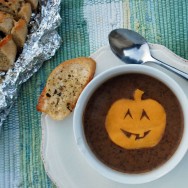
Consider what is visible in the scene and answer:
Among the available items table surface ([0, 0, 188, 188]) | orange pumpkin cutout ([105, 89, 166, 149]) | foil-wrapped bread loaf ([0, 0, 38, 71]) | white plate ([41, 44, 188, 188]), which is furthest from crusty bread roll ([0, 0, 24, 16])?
orange pumpkin cutout ([105, 89, 166, 149])

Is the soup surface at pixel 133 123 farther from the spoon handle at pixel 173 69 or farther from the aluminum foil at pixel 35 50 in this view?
the aluminum foil at pixel 35 50

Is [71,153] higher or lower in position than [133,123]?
lower

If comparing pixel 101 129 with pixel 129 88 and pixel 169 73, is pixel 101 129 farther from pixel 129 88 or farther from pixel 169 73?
pixel 169 73

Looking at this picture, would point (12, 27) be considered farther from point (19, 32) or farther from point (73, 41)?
point (73, 41)

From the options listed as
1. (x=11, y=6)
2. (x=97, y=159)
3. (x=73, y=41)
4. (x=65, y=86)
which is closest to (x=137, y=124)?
(x=97, y=159)

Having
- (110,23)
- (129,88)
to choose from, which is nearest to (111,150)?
(129,88)
